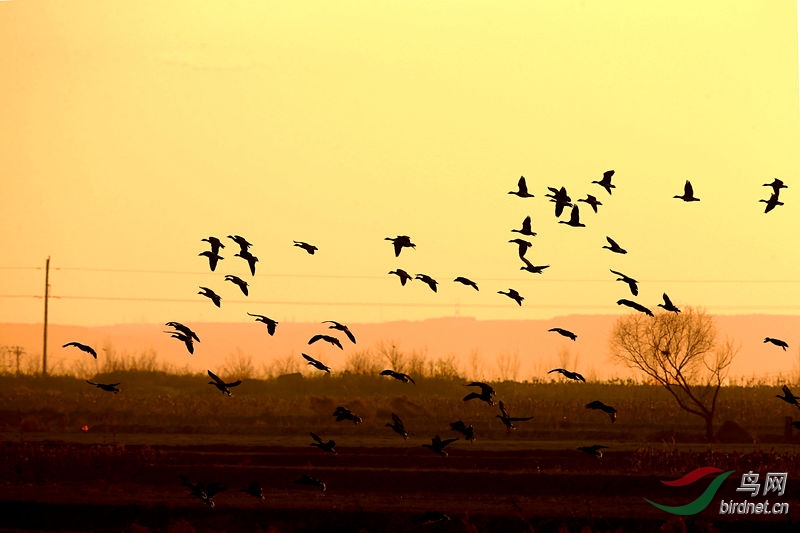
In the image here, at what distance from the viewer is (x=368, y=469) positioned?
34.2 meters

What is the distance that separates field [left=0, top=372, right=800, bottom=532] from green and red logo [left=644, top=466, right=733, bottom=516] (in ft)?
0.78

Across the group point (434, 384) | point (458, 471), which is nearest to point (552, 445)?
point (458, 471)

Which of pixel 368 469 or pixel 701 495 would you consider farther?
pixel 368 469

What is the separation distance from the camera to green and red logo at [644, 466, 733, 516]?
27797mm

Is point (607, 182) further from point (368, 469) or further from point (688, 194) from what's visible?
point (368, 469)

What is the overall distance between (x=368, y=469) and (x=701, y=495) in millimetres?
8385

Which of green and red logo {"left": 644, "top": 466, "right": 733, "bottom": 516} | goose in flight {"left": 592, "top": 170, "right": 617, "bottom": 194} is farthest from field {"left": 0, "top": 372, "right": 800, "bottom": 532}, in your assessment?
goose in flight {"left": 592, "top": 170, "right": 617, "bottom": 194}

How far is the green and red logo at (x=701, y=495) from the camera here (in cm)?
2780

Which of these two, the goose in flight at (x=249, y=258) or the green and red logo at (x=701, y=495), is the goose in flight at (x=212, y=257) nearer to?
the goose in flight at (x=249, y=258)

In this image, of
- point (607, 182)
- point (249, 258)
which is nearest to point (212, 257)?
point (249, 258)

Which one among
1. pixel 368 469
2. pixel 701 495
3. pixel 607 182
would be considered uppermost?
pixel 607 182

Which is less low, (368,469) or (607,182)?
(607,182)

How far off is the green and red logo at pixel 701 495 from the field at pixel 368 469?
0.78 ft

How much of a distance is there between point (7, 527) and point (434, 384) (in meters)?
64.0
